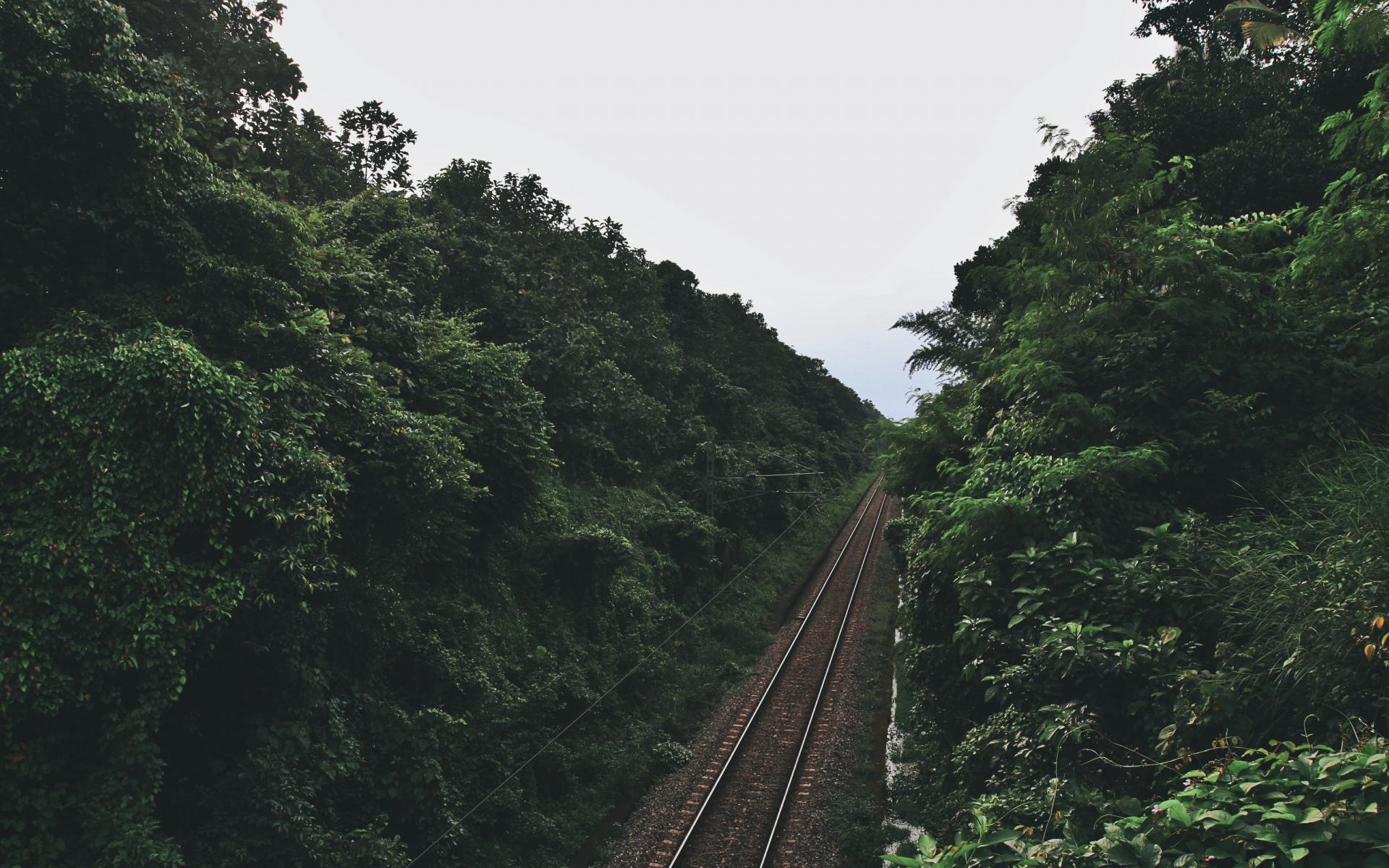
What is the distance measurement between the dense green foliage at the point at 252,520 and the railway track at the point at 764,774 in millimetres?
1491

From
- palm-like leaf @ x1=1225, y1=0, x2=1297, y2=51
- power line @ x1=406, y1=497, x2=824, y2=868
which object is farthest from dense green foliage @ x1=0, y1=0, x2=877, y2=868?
palm-like leaf @ x1=1225, y1=0, x2=1297, y2=51

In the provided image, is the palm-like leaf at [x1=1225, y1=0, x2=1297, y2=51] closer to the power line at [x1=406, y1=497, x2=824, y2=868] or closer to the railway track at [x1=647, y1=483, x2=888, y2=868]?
the railway track at [x1=647, y1=483, x2=888, y2=868]

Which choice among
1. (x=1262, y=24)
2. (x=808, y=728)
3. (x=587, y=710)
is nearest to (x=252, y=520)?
(x=587, y=710)

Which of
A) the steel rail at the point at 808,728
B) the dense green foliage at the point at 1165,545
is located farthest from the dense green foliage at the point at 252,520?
the dense green foliage at the point at 1165,545

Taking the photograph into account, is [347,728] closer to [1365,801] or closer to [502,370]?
[502,370]

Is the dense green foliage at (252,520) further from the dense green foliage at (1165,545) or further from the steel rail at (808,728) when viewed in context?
the dense green foliage at (1165,545)

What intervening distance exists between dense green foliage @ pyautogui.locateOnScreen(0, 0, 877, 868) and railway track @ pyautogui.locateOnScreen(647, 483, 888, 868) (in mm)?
1491

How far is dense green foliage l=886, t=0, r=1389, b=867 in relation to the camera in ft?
12.1

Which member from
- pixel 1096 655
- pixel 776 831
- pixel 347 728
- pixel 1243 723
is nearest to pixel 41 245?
pixel 347 728

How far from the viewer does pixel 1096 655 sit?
541 cm

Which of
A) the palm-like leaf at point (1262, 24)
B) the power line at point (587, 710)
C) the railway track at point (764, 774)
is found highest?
the palm-like leaf at point (1262, 24)

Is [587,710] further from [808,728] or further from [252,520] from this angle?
[252,520]

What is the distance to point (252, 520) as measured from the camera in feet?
26.8

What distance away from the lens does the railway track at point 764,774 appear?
11.2m
